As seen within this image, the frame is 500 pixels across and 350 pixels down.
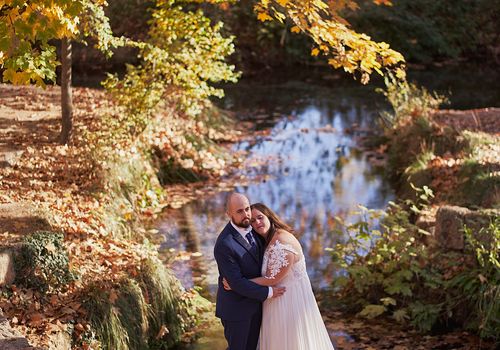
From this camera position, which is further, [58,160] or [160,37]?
[160,37]

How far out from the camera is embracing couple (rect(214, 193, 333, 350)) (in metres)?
5.94

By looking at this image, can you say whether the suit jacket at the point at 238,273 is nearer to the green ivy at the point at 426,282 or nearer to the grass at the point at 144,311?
the grass at the point at 144,311

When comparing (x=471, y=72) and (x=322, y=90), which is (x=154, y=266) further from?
(x=471, y=72)

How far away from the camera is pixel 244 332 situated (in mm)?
6188

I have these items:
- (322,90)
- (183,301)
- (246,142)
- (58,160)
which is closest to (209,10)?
(322,90)

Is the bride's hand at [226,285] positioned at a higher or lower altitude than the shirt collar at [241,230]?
lower

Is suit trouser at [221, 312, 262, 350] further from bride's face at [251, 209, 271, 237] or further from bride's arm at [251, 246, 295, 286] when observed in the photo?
bride's face at [251, 209, 271, 237]

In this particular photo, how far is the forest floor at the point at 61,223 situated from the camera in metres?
6.86

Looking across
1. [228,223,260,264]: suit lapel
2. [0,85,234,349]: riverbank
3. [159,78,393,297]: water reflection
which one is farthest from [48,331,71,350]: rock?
[159,78,393,297]: water reflection

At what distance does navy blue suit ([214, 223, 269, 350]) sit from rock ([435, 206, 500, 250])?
10.3ft

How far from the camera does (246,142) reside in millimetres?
16547

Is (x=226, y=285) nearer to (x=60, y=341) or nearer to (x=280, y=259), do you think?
(x=280, y=259)

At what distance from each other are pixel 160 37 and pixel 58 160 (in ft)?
10.5

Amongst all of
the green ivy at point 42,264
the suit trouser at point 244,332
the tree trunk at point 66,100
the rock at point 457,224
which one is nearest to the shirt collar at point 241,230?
→ the suit trouser at point 244,332
